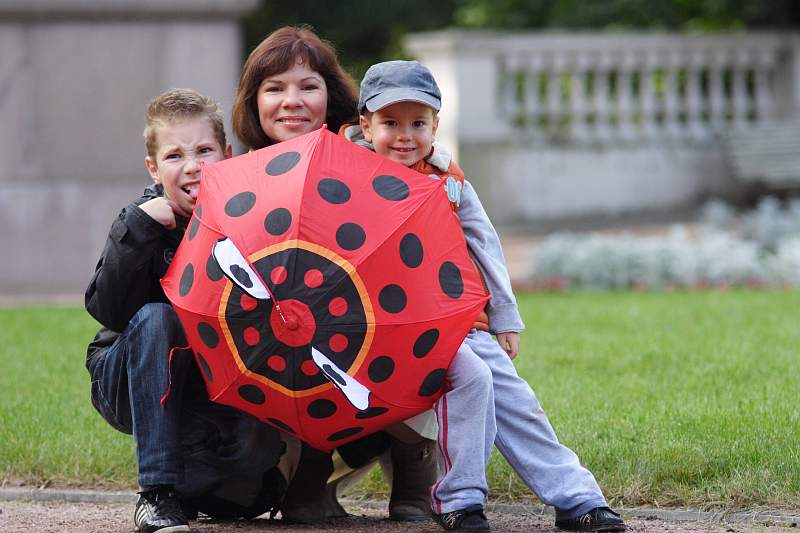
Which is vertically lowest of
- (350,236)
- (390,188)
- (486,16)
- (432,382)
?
(432,382)

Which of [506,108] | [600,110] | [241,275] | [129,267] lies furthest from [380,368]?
[600,110]

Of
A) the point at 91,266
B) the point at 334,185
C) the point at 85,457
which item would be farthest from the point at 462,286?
the point at 91,266

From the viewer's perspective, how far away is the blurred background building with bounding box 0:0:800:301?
1134 centimetres

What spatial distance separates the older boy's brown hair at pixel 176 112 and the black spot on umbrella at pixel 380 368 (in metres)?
1.08

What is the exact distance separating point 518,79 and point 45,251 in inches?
239

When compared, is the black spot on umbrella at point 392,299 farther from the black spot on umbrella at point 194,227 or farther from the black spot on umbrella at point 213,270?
the black spot on umbrella at point 194,227

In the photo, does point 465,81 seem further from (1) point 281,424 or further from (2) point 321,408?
(2) point 321,408

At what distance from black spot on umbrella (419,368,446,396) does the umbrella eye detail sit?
551 mm

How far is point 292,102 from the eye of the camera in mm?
4859

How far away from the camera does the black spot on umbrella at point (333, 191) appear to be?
13.2ft

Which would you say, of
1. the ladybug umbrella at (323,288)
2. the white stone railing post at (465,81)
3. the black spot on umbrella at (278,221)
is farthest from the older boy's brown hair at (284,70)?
the white stone railing post at (465,81)

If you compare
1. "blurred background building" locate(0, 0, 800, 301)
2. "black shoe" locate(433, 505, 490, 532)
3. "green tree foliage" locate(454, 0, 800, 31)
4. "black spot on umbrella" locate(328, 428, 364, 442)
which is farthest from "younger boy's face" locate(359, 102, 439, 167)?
"green tree foliage" locate(454, 0, 800, 31)

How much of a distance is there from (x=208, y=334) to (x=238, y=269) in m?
0.23

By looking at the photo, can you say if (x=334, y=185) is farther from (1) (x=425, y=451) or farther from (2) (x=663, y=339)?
(2) (x=663, y=339)
